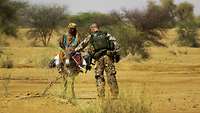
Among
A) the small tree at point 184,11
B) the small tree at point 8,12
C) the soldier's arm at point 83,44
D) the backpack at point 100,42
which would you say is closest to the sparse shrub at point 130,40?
the small tree at point 8,12

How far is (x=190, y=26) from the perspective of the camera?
214 feet

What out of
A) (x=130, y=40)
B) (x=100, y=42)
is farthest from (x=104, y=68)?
(x=130, y=40)

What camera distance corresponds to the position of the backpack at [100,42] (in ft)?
45.1

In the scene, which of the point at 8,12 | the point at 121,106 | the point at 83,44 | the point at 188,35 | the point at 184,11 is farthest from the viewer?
the point at 184,11

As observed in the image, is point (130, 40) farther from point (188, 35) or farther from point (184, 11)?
point (184, 11)

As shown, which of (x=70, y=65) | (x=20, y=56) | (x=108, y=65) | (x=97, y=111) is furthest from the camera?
(x=20, y=56)

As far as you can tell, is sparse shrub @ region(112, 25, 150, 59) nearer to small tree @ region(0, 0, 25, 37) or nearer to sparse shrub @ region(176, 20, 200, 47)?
small tree @ region(0, 0, 25, 37)

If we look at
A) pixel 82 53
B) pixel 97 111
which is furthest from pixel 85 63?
pixel 97 111

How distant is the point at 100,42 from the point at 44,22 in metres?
52.1

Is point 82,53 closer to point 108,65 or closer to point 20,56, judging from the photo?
point 108,65

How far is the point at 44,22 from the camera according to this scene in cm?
6544

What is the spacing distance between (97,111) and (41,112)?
182 centimetres

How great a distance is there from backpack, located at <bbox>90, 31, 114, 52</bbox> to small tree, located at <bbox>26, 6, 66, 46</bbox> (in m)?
51.3

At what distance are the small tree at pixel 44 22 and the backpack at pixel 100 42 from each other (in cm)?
5133
